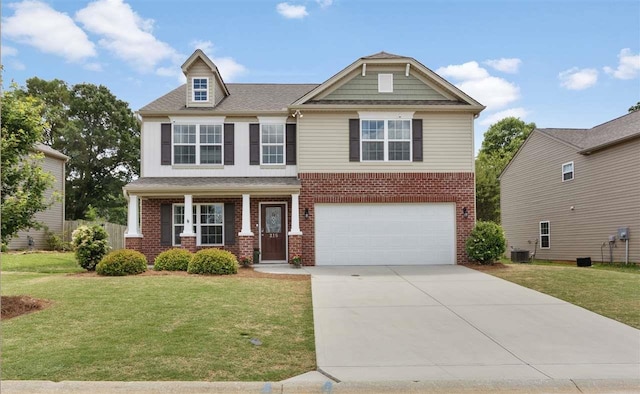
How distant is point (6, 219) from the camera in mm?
9578

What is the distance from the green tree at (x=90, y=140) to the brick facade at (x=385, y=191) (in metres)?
25.0

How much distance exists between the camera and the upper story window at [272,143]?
18.7 meters

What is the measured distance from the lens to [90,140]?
38.2 meters

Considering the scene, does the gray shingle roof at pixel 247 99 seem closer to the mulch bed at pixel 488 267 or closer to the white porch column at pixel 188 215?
the white porch column at pixel 188 215

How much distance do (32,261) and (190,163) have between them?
281 inches

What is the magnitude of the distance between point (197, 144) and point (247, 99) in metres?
2.73

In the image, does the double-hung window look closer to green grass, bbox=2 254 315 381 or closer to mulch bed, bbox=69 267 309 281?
mulch bed, bbox=69 267 309 281

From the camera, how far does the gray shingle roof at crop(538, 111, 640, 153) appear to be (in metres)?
20.2

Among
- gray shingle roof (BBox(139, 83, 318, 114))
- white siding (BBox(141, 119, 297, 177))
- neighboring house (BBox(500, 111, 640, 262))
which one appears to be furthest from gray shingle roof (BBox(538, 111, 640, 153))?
white siding (BBox(141, 119, 297, 177))

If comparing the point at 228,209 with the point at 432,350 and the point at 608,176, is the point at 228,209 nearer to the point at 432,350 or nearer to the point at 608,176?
the point at 432,350

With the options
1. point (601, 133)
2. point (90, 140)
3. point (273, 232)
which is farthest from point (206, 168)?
point (90, 140)

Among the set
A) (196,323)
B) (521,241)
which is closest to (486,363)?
(196,323)

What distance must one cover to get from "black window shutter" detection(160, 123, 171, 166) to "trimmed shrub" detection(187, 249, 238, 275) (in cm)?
471

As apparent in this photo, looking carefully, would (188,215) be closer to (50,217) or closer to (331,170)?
(331,170)
